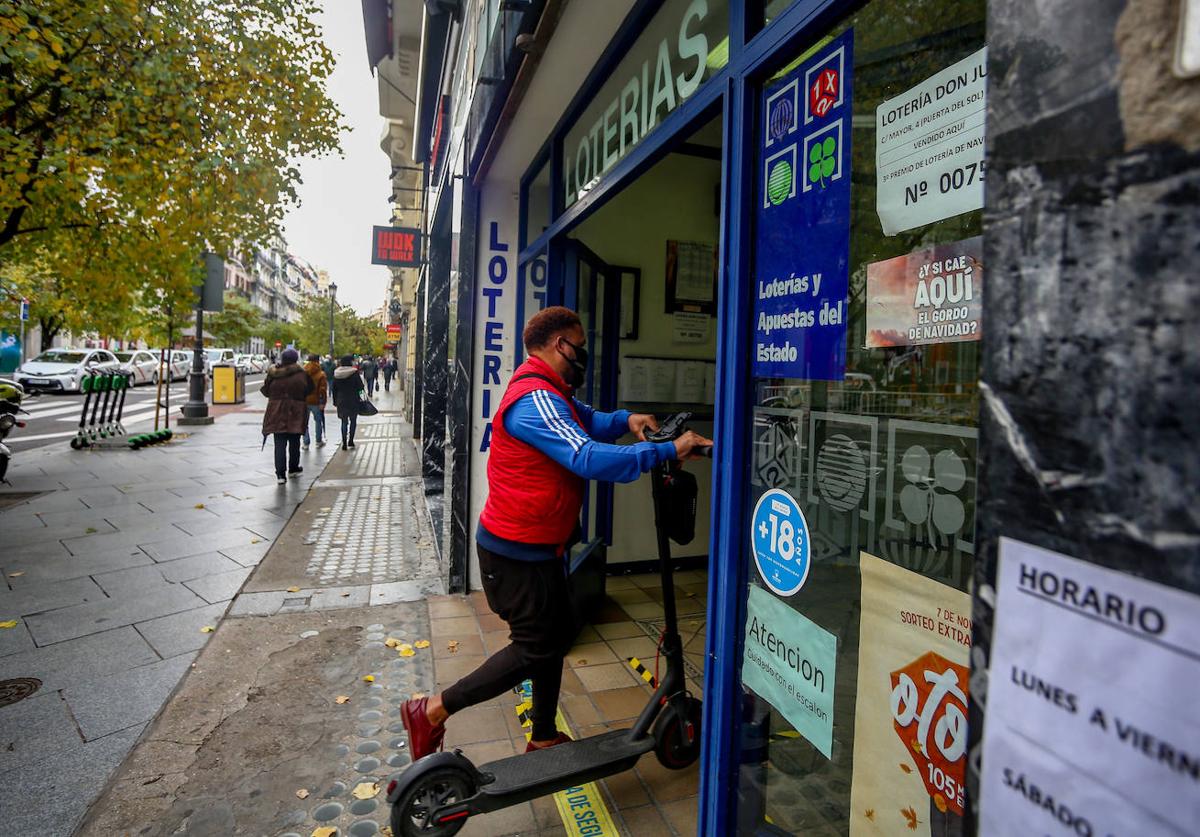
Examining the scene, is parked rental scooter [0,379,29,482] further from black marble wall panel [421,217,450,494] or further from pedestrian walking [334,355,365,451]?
black marble wall panel [421,217,450,494]

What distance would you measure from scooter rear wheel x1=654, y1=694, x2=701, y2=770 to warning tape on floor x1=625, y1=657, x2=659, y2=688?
32.4 inches

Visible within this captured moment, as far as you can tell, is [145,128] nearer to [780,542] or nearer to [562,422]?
[562,422]

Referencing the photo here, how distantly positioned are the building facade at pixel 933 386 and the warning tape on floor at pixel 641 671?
25cm

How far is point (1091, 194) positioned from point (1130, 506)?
0.30 metres

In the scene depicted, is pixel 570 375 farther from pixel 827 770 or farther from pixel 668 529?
pixel 827 770

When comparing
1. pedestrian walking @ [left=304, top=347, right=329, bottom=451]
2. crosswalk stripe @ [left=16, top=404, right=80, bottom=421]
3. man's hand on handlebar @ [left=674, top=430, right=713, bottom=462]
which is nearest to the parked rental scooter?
pedestrian walking @ [left=304, top=347, right=329, bottom=451]

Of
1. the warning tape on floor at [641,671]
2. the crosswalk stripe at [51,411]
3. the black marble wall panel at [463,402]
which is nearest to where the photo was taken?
the warning tape on floor at [641,671]

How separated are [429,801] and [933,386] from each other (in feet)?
7.19

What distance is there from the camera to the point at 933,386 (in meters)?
1.47

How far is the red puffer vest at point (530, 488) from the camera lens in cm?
261

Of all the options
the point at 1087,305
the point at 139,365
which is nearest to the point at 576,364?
the point at 1087,305

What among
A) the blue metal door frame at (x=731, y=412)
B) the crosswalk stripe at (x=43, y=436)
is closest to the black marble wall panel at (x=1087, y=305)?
the blue metal door frame at (x=731, y=412)

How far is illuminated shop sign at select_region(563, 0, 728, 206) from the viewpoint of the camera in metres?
2.34

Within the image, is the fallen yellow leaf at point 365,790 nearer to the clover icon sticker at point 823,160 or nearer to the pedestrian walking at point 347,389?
the clover icon sticker at point 823,160
